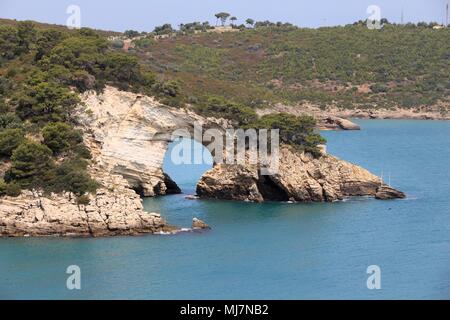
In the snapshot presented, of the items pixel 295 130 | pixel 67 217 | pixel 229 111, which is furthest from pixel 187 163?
pixel 67 217

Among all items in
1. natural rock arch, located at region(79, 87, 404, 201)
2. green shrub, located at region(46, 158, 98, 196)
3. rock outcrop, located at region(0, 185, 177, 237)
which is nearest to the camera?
rock outcrop, located at region(0, 185, 177, 237)

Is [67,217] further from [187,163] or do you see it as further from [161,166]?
[187,163]

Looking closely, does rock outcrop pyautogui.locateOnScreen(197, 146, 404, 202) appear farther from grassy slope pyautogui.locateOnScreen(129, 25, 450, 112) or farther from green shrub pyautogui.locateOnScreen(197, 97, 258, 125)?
grassy slope pyautogui.locateOnScreen(129, 25, 450, 112)

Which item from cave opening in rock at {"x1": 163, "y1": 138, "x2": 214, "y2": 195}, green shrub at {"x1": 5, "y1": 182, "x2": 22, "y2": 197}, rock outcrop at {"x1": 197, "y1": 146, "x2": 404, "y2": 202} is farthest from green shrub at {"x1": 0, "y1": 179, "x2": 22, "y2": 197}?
cave opening in rock at {"x1": 163, "y1": 138, "x2": 214, "y2": 195}
